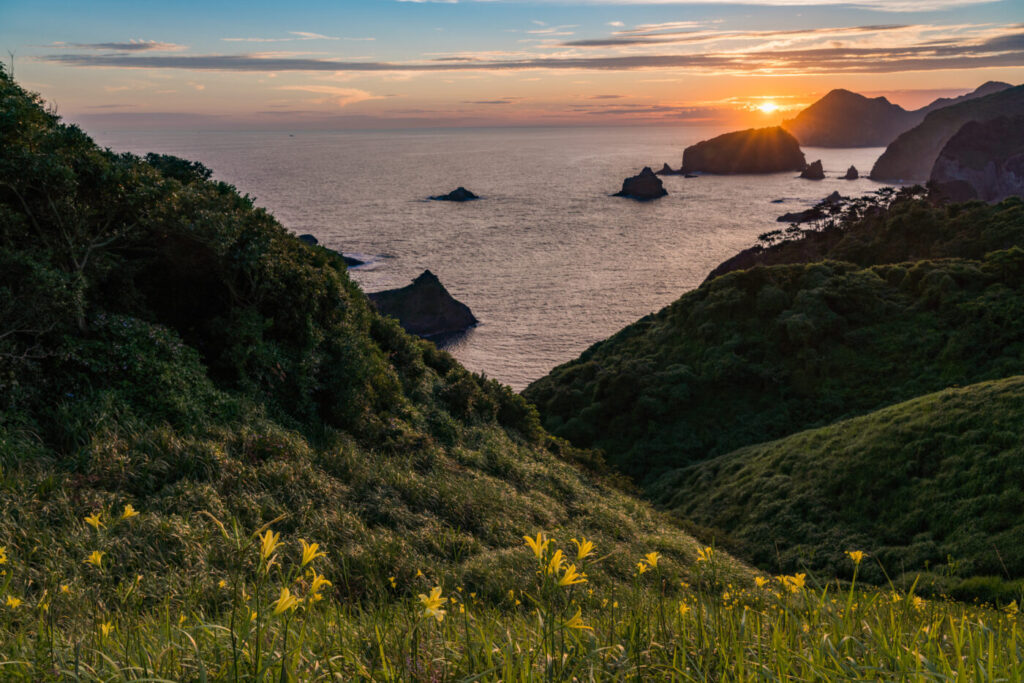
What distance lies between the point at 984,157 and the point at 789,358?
16469cm

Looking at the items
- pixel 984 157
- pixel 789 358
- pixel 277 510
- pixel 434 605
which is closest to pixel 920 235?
pixel 789 358

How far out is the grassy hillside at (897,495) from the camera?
1635 cm

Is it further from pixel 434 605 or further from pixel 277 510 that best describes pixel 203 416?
pixel 434 605

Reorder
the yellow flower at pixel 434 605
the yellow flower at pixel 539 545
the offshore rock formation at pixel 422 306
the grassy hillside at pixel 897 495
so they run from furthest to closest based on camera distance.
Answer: the offshore rock formation at pixel 422 306 < the grassy hillside at pixel 897 495 < the yellow flower at pixel 539 545 < the yellow flower at pixel 434 605


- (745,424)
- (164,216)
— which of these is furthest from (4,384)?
(745,424)

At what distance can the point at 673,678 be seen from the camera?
258 cm

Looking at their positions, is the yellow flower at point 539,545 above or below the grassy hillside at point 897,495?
above

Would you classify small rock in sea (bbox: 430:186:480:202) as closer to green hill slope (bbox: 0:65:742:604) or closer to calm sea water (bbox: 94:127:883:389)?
calm sea water (bbox: 94:127:883:389)

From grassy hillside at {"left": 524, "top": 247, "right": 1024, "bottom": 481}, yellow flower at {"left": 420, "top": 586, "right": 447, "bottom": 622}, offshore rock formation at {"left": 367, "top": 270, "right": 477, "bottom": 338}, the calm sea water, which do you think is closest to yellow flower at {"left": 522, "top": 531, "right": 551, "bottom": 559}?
yellow flower at {"left": 420, "top": 586, "right": 447, "bottom": 622}

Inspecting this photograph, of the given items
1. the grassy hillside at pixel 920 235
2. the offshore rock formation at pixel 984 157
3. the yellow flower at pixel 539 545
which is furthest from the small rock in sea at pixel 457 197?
the yellow flower at pixel 539 545

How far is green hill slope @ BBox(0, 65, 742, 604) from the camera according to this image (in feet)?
25.4

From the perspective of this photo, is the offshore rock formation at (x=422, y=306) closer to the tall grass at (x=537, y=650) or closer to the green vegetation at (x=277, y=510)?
the green vegetation at (x=277, y=510)

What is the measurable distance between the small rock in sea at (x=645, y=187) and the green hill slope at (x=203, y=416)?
542ft

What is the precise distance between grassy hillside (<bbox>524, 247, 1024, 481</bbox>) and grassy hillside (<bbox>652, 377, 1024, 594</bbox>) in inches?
291
